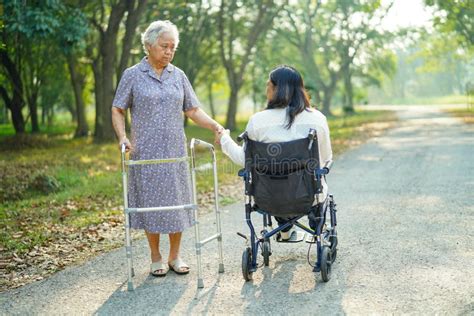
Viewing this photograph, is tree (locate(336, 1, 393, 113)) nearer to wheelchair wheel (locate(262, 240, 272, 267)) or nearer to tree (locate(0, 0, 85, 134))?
tree (locate(0, 0, 85, 134))

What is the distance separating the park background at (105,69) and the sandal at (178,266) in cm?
120

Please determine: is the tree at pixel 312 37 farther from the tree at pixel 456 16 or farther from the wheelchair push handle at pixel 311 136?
the wheelchair push handle at pixel 311 136

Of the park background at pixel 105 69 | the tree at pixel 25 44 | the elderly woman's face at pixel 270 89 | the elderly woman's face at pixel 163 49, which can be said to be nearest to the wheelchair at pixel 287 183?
the elderly woman's face at pixel 270 89

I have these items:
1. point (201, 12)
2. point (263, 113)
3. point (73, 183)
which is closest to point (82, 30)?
point (73, 183)

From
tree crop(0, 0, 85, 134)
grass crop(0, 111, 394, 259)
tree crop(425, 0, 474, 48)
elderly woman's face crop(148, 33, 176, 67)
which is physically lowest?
grass crop(0, 111, 394, 259)

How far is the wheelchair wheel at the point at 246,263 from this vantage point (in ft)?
16.1

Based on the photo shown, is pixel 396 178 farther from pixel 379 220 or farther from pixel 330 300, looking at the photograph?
pixel 330 300

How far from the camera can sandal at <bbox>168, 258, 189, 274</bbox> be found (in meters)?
5.34

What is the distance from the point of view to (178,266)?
5.37 m

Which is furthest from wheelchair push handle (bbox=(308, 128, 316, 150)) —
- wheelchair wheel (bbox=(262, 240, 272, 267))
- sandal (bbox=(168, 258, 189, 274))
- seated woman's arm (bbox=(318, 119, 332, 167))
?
sandal (bbox=(168, 258, 189, 274))

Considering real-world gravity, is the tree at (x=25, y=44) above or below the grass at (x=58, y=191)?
above

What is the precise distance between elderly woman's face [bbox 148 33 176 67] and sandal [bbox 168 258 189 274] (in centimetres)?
→ 163

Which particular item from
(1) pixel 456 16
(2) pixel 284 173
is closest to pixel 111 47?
(1) pixel 456 16

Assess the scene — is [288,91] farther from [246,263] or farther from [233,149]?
[246,263]
